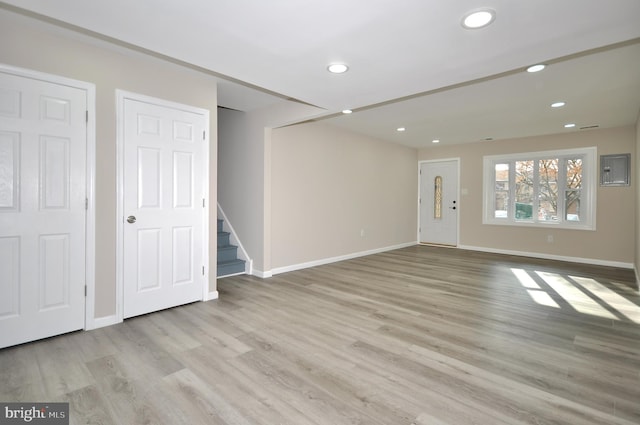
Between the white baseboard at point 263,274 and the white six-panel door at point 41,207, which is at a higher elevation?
the white six-panel door at point 41,207

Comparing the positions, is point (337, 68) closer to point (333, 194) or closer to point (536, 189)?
point (333, 194)

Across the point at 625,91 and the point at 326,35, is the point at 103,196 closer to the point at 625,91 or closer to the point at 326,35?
the point at 326,35

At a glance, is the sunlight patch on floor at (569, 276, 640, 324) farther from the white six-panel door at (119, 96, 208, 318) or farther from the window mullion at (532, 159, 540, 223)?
the white six-panel door at (119, 96, 208, 318)

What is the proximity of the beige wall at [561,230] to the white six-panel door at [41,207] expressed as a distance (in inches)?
276

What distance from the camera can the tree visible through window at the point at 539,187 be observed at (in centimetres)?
610

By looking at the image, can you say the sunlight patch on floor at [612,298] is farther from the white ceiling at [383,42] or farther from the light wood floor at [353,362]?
the white ceiling at [383,42]

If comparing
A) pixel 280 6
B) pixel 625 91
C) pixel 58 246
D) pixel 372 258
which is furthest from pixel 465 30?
pixel 372 258

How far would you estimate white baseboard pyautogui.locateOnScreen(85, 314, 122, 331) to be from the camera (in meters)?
2.90

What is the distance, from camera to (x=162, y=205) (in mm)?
3344

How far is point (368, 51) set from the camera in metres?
2.41

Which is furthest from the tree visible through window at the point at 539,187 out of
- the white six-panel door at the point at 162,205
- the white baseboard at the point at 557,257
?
the white six-panel door at the point at 162,205

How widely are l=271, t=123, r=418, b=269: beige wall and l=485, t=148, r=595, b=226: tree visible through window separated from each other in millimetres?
1885

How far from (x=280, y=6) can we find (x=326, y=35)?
1.35 ft

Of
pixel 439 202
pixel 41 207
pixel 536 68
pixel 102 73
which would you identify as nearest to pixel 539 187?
pixel 439 202
